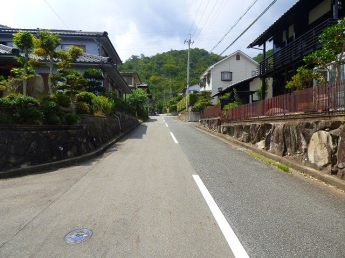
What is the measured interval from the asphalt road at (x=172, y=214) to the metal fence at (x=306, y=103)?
218 centimetres

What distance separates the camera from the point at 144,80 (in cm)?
7225

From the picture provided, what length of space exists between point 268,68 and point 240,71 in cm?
2234

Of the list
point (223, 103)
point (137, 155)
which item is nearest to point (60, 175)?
point (137, 155)

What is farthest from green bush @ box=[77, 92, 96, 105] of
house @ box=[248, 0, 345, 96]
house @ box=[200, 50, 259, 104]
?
house @ box=[200, 50, 259, 104]

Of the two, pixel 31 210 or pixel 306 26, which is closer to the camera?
pixel 31 210

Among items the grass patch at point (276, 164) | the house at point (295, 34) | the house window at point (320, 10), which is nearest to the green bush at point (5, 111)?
the grass patch at point (276, 164)

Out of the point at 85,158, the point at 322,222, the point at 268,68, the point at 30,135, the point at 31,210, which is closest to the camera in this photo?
the point at 322,222

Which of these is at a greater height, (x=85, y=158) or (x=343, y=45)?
(x=343, y=45)

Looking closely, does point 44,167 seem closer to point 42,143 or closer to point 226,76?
point 42,143

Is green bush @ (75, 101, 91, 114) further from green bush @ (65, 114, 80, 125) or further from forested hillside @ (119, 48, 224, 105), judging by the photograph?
forested hillside @ (119, 48, 224, 105)

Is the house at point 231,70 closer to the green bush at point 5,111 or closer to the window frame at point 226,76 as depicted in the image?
the window frame at point 226,76

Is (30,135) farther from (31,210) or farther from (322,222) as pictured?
(322,222)

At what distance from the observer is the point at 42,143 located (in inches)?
291

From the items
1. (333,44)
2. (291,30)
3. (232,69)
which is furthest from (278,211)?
(232,69)
